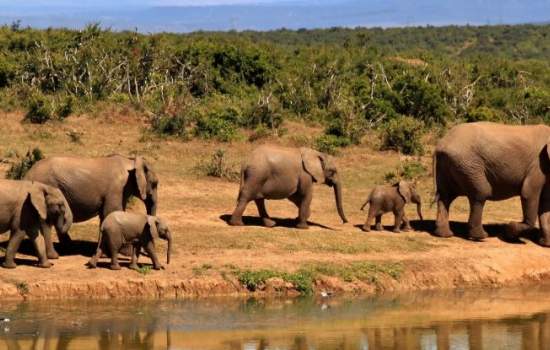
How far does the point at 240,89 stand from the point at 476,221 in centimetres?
1327

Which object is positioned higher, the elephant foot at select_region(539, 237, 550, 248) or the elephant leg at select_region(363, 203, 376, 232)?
the elephant leg at select_region(363, 203, 376, 232)

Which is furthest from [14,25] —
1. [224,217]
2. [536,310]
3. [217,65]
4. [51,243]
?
[536,310]

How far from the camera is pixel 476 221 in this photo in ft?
71.8

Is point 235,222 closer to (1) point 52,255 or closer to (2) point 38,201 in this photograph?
(1) point 52,255

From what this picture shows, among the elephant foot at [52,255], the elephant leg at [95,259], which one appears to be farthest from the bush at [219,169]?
the elephant leg at [95,259]

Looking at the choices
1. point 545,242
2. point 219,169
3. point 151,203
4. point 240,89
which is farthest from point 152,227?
point 240,89

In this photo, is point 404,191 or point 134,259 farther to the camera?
point 404,191

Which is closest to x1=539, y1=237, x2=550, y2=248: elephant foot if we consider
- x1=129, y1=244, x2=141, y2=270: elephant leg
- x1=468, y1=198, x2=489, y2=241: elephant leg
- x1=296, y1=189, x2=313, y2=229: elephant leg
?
x1=468, y1=198, x2=489, y2=241: elephant leg

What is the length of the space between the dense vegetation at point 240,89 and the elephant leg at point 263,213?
6978mm

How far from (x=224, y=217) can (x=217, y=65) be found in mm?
14026

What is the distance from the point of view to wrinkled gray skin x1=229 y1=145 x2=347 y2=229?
2142 cm

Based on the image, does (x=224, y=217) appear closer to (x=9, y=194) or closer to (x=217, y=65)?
(x=9, y=194)

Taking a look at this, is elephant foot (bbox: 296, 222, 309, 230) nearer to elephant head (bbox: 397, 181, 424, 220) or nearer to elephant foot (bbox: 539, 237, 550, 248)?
elephant head (bbox: 397, 181, 424, 220)

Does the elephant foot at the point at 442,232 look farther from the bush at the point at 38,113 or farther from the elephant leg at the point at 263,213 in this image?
the bush at the point at 38,113
